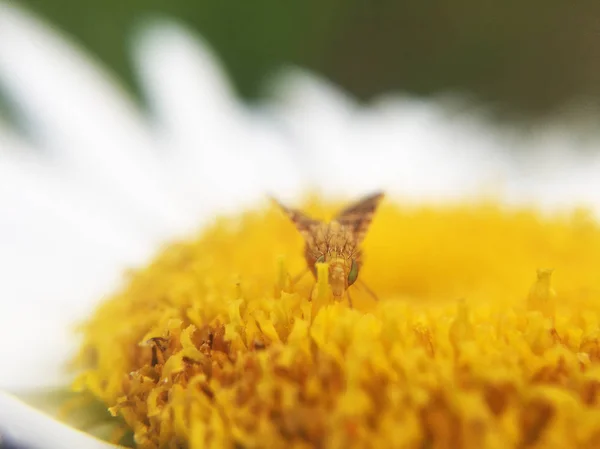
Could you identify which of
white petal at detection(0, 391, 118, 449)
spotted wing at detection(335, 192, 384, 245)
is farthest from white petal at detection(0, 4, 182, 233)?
white petal at detection(0, 391, 118, 449)

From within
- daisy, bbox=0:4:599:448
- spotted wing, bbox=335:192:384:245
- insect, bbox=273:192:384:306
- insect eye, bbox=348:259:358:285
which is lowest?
insect eye, bbox=348:259:358:285

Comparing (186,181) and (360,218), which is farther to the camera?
(186,181)

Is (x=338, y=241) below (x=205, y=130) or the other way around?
below

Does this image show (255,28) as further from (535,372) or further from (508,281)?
(535,372)

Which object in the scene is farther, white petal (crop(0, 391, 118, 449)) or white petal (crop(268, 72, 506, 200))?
white petal (crop(268, 72, 506, 200))

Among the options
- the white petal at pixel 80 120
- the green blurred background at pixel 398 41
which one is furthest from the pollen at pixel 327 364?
the green blurred background at pixel 398 41

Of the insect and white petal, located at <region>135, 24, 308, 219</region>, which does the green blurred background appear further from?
the insect

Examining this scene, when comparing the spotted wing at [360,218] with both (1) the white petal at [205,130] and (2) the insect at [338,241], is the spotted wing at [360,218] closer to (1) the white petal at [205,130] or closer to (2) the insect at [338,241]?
(2) the insect at [338,241]

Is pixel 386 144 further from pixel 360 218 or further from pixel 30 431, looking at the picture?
pixel 30 431

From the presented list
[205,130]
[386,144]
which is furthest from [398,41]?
[205,130]

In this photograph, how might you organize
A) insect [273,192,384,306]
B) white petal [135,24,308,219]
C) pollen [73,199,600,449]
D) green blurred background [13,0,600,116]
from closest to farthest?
pollen [73,199,600,449]
insect [273,192,384,306]
white petal [135,24,308,219]
green blurred background [13,0,600,116]
